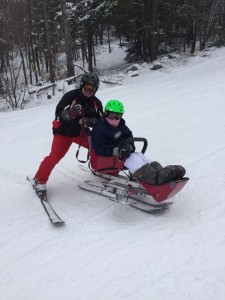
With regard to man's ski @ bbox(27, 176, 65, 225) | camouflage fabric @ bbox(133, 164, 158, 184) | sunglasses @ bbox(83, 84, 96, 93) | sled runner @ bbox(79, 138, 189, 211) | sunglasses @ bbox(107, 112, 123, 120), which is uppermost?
sunglasses @ bbox(83, 84, 96, 93)

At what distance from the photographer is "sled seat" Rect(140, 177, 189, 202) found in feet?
13.3


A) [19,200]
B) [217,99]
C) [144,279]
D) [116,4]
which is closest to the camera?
[144,279]

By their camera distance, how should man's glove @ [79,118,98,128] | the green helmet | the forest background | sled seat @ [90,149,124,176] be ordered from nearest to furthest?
the green helmet → sled seat @ [90,149,124,176] → man's glove @ [79,118,98,128] → the forest background

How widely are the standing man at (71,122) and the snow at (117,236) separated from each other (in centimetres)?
44

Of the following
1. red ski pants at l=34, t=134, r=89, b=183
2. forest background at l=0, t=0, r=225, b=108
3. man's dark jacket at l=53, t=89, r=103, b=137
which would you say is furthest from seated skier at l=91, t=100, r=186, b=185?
forest background at l=0, t=0, r=225, b=108

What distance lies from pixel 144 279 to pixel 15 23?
2668 cm

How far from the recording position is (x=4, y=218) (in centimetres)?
470

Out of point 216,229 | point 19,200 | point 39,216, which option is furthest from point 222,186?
point 19,200

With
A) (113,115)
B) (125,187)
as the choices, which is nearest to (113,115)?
(113,115)

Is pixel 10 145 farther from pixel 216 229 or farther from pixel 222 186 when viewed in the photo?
pixel 216 229

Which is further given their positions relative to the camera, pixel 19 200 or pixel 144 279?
pixel 19 200

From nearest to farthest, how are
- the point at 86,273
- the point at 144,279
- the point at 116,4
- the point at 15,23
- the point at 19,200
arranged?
the point at 144,279, the point at 86,273, the point at 19,200, the point at 116,4, the point at 15,23

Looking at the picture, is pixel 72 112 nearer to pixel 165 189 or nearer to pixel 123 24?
pixel 165 189

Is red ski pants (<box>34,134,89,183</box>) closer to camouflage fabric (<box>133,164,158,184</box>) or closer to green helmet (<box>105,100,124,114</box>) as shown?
green helmet (<box>105,100,124,114</box>)
